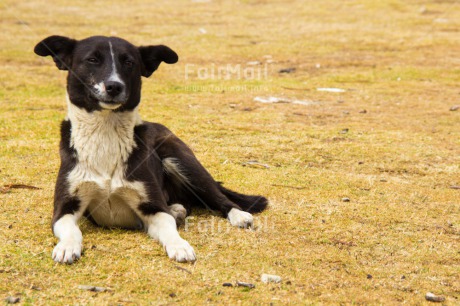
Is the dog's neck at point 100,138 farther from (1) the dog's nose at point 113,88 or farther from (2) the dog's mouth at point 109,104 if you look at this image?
(1) the dog's nose at point 113,88

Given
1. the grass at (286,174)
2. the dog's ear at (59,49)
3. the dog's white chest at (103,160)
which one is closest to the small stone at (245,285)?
the grass at (286,174)

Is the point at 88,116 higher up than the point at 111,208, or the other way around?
the point at 88,116

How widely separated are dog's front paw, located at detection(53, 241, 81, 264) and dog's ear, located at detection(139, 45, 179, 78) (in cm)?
200

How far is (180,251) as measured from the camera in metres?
5.61

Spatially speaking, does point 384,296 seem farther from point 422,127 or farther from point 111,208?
point 422,127

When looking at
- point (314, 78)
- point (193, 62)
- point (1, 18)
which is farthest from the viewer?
point (1, 18)

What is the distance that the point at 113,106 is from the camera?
5926 mm

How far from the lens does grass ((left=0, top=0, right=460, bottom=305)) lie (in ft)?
17.3

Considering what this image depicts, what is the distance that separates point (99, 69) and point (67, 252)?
1.74m

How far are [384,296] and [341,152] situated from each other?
542 centimetres

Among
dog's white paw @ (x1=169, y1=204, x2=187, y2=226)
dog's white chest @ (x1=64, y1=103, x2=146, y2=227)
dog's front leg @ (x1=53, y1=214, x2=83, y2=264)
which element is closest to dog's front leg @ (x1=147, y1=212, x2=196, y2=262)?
dog's white chest @ (x1=64, y1=103, x2=146, y2=227)

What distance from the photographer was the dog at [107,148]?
593 centimetres

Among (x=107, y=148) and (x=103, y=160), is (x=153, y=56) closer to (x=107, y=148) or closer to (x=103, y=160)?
(x=107, y=148)

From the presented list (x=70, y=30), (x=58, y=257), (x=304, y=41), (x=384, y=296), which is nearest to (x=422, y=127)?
(x=384, y=296)
